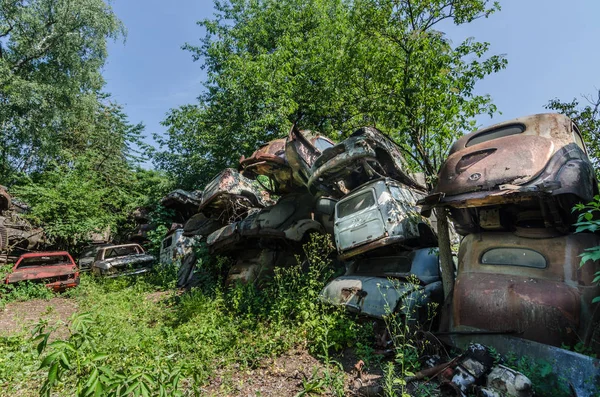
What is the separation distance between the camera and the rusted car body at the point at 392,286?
4.23 meters

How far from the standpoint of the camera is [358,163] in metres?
6.06

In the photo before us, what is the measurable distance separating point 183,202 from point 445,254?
13356 mm

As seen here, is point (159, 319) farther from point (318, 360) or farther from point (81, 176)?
point (81, 176)

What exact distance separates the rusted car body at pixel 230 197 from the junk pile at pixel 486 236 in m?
3.44

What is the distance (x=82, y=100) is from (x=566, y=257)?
19861mm

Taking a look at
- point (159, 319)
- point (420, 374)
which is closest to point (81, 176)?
point (159, 319)

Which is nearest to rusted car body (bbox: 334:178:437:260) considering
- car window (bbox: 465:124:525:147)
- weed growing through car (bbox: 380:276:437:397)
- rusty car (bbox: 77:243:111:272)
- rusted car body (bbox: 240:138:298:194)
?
weed growing through car (bbox: 380:276:437:397)

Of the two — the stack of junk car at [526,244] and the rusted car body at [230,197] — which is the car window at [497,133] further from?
the rusted car body at [230,197]

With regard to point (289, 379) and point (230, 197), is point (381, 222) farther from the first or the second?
point (230, 197)

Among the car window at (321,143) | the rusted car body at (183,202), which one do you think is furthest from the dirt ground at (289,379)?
the rusted car body at (183,202)

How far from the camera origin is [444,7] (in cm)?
898

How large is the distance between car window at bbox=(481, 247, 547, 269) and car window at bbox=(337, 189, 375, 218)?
78.0 inches

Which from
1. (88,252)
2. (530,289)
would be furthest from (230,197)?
(88,252)

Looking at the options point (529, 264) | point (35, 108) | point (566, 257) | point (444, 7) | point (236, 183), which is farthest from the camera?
point (35, 108)
